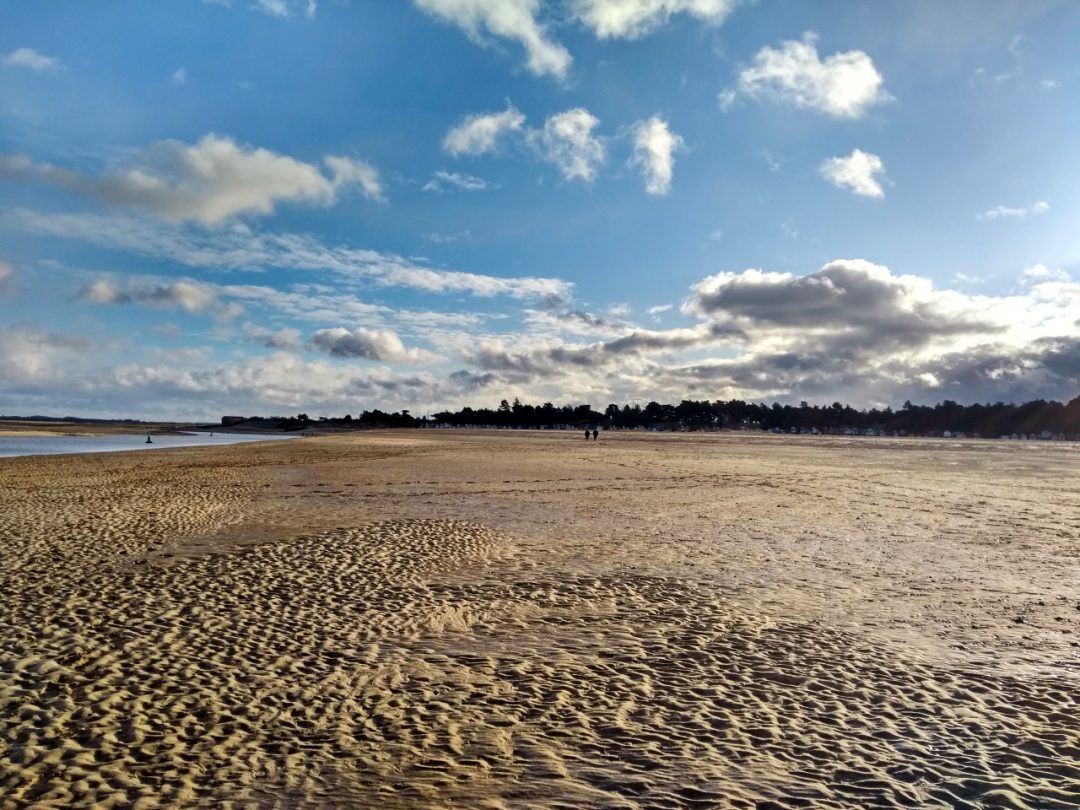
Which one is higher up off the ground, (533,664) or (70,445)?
(533,664)

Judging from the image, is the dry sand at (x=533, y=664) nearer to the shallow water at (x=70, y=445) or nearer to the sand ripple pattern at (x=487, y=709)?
the sand ripple pattern at (x=487, y=709)

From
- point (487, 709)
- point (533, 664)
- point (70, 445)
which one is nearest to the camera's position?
point (487, 709)

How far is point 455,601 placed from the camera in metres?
11.2

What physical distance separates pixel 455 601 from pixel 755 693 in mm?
5381

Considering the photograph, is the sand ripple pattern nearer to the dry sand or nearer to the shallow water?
the dry sand

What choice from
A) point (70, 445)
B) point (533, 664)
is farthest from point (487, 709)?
point (70, 445)

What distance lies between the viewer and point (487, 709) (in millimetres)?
7105

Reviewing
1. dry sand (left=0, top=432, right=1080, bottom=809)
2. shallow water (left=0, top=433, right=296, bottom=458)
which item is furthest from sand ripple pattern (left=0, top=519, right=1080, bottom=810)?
shallow water (left=0, top=433, right=296, bottom=458)

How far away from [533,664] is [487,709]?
137 cm

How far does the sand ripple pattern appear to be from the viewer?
5582 mm

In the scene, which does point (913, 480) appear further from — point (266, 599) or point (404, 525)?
point (266, 599)

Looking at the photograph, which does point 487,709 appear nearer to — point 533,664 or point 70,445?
point 533,664

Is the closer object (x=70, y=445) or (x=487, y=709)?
(x=487, y=709)

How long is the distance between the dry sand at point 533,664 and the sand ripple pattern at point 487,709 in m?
0.03
